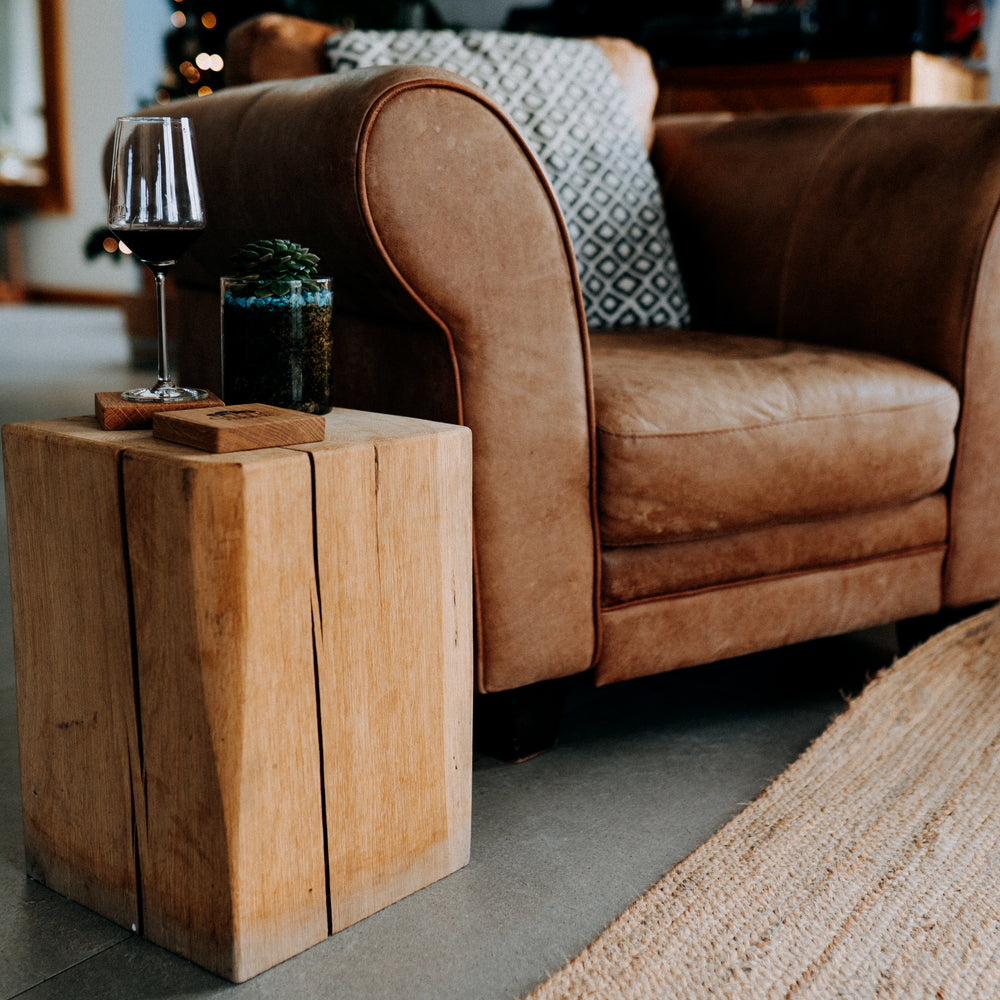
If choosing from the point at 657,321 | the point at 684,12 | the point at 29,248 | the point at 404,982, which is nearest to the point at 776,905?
the point at 404,982

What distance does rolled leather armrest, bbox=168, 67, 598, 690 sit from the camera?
3.10 feet

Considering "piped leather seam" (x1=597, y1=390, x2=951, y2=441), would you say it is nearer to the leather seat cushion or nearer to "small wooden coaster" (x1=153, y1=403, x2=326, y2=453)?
the leather seat cushion

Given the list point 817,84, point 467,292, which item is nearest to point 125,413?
point 467,292

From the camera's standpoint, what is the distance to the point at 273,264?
0.94 m

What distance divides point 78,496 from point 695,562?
2.05 ft

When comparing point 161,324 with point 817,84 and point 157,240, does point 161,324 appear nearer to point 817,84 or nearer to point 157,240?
point 157,240

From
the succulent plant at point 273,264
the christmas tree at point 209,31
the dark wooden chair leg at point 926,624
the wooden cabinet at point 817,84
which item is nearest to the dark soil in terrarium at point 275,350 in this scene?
the succulent plant at point 273,264

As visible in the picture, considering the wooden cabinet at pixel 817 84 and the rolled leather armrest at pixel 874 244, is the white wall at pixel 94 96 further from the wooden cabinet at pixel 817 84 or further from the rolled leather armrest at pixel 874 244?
the rolled leather armrest at pixel 874 244

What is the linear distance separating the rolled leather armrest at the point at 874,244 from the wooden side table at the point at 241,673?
0.73 meters

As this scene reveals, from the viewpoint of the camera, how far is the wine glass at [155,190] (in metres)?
0.88

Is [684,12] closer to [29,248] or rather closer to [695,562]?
[695,562]

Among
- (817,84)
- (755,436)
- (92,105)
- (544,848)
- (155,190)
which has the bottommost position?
(544,848)

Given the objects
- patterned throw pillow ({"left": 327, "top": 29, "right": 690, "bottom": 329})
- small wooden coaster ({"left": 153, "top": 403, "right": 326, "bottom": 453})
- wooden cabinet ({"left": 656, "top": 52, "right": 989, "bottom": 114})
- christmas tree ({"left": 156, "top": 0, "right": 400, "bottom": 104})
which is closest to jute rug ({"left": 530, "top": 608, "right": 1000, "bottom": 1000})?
small wooden coaster ({"left": 153, "top": 403, "right": 326, "bottom": 453})

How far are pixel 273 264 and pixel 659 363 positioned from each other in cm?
47
